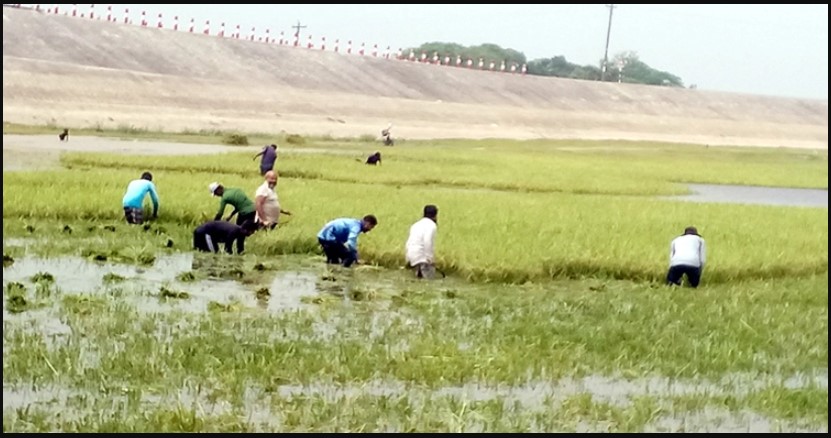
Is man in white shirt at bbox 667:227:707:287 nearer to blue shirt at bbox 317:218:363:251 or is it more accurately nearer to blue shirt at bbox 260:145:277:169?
blue shirt at bbox 317:218:363:251

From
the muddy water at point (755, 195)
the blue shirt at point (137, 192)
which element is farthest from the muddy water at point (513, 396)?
the muddy water at point (755, 195)

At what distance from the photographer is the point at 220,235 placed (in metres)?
11.7

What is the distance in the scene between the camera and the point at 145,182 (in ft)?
43.3

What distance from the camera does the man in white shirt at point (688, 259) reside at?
10992 millimetres

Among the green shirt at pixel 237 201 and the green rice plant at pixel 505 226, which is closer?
the green rice plant at pixel 505 226

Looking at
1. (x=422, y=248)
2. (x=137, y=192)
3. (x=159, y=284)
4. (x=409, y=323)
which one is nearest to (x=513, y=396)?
(x=409, y=323)

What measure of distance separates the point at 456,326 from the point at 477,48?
92.6 metres

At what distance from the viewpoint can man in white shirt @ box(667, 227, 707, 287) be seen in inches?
433

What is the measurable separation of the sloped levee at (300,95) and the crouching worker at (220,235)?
22.9m

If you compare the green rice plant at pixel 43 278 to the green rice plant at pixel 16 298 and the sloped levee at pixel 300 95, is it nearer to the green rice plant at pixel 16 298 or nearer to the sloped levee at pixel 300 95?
the green rice plant at pixel 16 298

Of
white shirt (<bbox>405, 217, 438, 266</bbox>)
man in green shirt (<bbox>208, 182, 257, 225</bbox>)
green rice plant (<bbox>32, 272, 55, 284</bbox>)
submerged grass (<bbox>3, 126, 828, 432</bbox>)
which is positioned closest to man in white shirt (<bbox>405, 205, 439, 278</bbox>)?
white shirt (<bbox>405, 217, 438, 266</bbox>)

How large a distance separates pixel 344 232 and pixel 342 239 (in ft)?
0.26

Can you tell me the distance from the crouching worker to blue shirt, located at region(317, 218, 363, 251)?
96cm

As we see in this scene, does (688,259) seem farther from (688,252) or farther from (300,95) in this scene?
(300,95)
